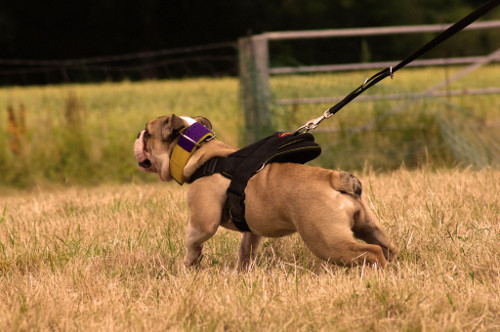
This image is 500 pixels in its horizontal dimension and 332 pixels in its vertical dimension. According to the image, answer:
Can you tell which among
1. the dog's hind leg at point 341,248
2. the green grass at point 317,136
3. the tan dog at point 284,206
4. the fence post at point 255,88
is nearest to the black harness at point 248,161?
the tan dog at point 284,206

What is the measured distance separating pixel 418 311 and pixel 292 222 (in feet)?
2.99

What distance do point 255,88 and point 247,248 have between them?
449 cm

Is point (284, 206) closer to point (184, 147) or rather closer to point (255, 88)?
point (184, 147)

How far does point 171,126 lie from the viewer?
404 centimetres

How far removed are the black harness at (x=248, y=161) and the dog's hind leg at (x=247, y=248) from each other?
22 cm

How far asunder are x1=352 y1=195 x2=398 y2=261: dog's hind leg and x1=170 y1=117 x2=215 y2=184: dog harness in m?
1.09

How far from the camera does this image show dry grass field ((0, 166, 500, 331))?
3.00 m

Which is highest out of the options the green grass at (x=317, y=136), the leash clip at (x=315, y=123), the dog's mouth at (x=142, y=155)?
the leash clip at (x=315, y=123)

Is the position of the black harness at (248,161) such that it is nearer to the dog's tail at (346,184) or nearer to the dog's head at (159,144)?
the dog's head at (159,144)

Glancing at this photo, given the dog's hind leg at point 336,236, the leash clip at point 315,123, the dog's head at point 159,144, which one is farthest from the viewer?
the dog's head at point 159,144

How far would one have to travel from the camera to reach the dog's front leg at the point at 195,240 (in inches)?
149

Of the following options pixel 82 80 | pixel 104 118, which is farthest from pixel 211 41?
pixel 104 118

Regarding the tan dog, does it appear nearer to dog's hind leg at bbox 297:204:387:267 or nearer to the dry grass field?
dog's hind leg at bbox 297:204:387:267

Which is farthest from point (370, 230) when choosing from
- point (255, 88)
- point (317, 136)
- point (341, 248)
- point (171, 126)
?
point (317, 136)
